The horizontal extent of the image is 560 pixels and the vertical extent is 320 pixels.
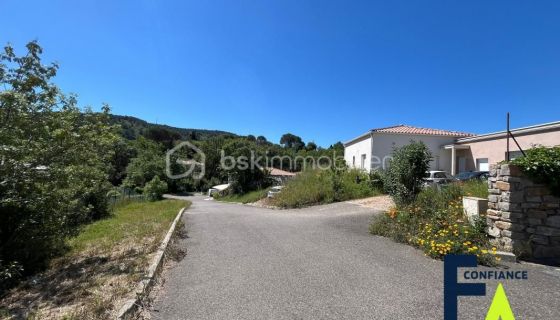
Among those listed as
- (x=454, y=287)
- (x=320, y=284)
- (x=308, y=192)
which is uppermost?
(x=308, y=192)

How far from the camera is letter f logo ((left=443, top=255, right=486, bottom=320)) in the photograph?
4.00 metres

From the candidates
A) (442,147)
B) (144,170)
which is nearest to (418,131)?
(442,147)

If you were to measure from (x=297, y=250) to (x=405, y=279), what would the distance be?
2539 millimetres

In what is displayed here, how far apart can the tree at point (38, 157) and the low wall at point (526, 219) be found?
9.49m

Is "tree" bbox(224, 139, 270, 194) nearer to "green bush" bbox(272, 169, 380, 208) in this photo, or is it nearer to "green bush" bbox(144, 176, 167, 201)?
"green bush" bbox(144, 176, 167, 201)

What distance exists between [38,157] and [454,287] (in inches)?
322

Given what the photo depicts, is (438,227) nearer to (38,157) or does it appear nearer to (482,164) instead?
(38,157)

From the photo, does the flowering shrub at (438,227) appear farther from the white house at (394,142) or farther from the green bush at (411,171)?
the white house at (394,142)

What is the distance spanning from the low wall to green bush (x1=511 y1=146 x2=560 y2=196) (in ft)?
0.41

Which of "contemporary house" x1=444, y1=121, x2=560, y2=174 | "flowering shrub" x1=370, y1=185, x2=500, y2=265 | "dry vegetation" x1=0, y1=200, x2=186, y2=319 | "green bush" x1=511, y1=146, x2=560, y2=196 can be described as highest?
"contemporary house" x1=444, y1=121, x2=560, y2=174

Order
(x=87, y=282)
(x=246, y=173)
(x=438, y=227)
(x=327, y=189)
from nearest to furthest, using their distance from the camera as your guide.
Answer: (x=87, y=282) < (x=438, y=227) < (x=327, y=189) < (x=246, y=173)

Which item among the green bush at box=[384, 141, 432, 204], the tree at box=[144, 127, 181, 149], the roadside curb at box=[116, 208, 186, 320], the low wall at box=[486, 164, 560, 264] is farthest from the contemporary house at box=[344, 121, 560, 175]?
the tree at box=[144, 127, 181, 149]

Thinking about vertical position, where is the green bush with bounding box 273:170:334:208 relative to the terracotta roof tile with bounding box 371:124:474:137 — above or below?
below

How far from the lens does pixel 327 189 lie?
18.0m
